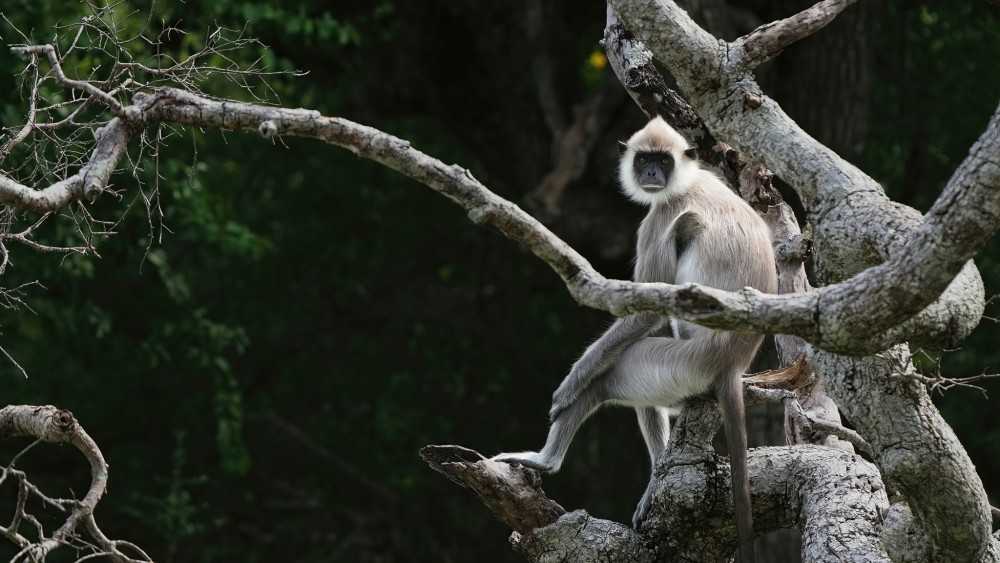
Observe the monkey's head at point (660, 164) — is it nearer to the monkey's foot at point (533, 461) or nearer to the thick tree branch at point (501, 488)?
the monkey's foot at point (533, 461)

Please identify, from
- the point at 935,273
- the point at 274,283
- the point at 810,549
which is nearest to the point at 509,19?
the point at 274,283

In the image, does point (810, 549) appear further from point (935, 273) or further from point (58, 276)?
point (58, 276)

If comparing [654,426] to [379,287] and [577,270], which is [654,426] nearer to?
[577,270]

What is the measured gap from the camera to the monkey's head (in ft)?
15.6

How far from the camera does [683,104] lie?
4.66 metres

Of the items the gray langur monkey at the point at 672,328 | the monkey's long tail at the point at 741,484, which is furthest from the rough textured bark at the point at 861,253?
the gray langur monkey at the point at 672,328

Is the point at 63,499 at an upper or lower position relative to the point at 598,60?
lower

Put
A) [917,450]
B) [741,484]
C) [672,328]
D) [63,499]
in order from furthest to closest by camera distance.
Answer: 1. [672,328]
2. [741,484]
3. [63,499]
4. [917,450]

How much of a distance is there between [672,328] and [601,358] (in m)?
0.33

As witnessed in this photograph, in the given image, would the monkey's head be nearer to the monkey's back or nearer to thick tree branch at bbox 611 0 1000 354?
the monkey's back

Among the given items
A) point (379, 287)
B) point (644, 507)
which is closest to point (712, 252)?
point (644, 507)

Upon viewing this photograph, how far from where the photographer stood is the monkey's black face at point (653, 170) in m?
4.75

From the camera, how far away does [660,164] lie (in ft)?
15.7

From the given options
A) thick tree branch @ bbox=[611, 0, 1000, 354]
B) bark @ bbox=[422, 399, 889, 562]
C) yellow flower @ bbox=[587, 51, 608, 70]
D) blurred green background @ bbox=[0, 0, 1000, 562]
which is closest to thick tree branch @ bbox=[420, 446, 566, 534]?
bark @ bbox=[422, 399, 889, 562]
